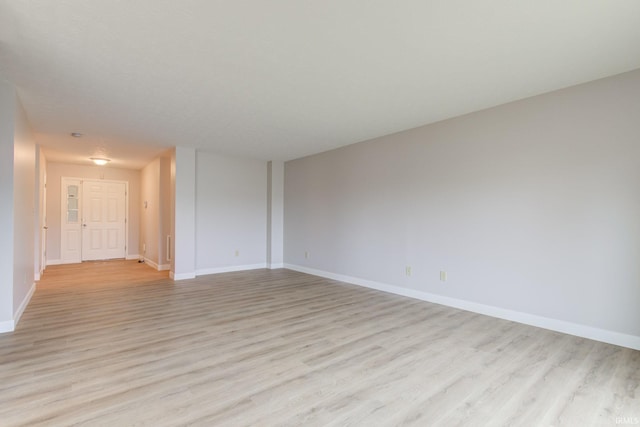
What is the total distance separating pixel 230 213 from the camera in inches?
264

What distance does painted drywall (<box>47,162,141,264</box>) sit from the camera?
7426mm

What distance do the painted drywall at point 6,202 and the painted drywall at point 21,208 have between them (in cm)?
9

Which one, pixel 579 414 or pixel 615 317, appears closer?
pixel 579 414

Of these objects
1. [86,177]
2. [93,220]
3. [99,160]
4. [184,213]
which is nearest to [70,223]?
[93,220]

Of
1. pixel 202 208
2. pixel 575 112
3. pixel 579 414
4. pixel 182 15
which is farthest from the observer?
pixel 202 208

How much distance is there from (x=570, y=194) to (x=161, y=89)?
4.34 m

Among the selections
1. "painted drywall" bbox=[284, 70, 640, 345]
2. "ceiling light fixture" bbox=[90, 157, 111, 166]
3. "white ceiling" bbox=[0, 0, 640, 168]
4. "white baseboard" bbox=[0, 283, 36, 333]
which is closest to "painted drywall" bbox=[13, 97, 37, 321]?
"white baseboard" bbox=[0, 283, 36, 333]

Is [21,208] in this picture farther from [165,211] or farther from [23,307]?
[165,211]

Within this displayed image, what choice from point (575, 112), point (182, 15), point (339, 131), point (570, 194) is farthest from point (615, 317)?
point (182, 15)

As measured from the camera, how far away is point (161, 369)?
236 cm

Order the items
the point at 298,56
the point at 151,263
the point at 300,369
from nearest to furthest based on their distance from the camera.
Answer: the point at 300,369 < the point at 298,56 < the point at 151,263

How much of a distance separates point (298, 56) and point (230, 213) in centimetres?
470

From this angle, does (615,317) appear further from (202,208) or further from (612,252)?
(202,208)

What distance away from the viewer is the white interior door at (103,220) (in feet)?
25.9
